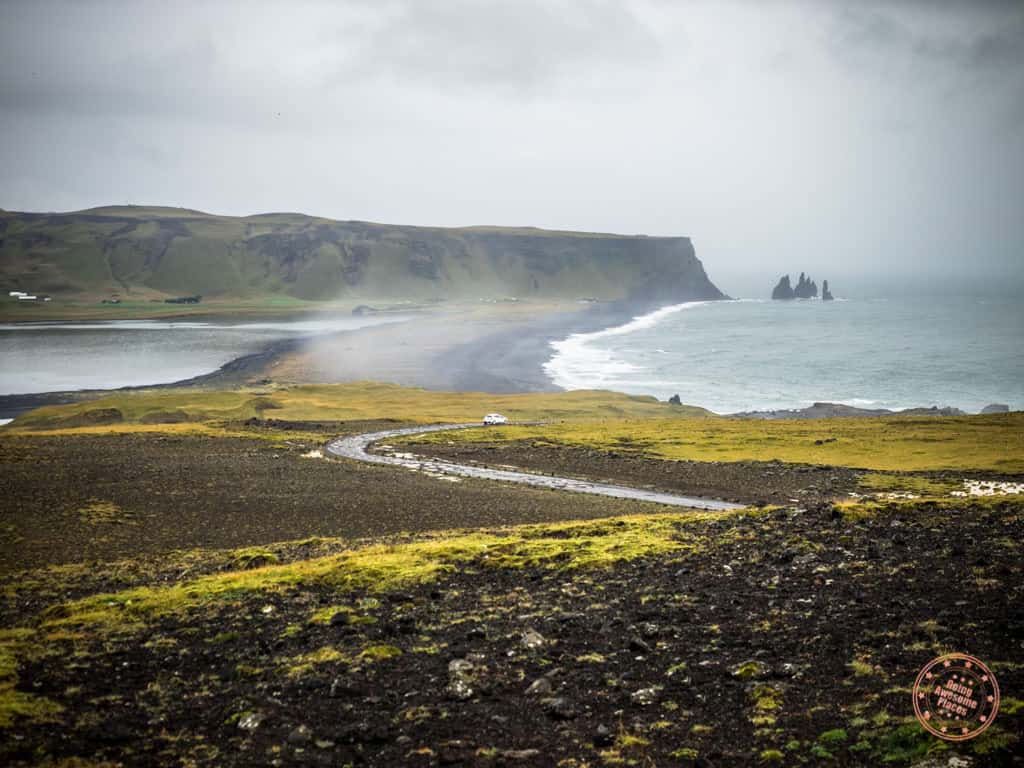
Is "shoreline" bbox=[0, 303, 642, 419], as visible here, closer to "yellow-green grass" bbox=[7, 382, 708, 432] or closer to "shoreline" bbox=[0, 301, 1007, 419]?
"shoreline" bbox=[0, 301, 1007, 419]

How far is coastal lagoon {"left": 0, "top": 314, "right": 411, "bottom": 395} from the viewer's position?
411 ft

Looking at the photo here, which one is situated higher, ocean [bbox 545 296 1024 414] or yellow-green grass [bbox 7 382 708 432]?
ocean [bbox 545 296 1024 414]

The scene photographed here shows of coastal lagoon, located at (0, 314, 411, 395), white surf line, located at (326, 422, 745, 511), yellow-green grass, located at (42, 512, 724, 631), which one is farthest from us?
coastal lagoon, located at (0, 314, 411, 395)

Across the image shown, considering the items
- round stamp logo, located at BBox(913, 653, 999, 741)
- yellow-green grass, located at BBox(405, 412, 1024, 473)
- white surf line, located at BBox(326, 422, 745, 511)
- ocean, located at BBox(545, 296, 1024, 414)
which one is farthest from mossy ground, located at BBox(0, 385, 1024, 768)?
ocean, located at BBox(545, 296, 1024, 414)

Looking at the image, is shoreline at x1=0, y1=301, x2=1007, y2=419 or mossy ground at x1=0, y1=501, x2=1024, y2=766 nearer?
mossy ground at x1=0, y1=501, x2=1024, y2=766

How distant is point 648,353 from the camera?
17475 cm

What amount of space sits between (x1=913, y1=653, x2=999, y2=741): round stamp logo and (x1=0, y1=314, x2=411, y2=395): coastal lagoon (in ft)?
422

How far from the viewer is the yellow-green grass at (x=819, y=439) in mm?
51159

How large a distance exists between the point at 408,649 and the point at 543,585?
5776mm

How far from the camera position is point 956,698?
36.5 ft

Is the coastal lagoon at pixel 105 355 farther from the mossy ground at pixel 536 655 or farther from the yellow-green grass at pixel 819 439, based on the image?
the mossy ground at pixel 536 655

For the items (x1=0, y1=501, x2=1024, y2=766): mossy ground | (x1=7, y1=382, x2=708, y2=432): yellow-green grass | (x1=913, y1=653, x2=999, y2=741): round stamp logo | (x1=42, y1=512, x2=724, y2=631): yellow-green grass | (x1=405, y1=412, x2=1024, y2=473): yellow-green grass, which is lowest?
(x1=7, y1=382, x2=708, y2=432): yellow-green grass

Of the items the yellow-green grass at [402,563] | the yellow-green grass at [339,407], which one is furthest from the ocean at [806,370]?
the yellow-green grass at [402,563]

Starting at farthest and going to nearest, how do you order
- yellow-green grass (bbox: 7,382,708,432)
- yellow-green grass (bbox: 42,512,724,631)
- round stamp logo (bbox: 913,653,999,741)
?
yellow-green grass (bbox: 7,382,708,432), yellow-green grass (bbox: 42,512,724,631), round stamp logo (bbox: 913,653,999,741)
